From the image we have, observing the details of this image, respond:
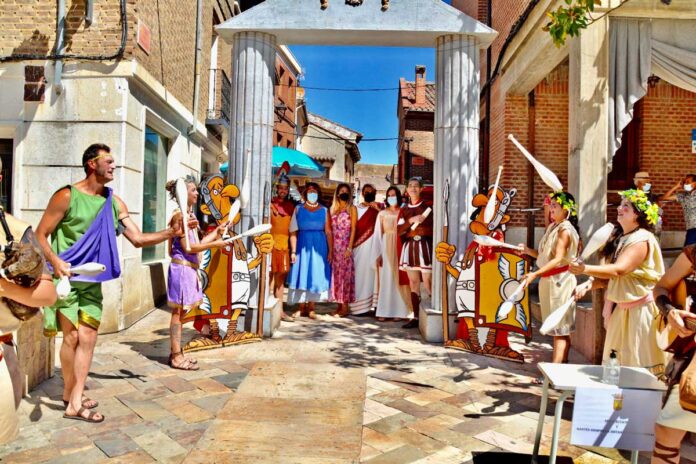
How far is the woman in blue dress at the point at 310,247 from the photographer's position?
7449mm

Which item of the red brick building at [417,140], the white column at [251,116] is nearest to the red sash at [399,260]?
the white column at [251,116]

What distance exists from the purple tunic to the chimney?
78.9 feet

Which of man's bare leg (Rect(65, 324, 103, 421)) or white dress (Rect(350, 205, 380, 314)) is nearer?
man's bare leg (Rect(65, 324, 103, 421))

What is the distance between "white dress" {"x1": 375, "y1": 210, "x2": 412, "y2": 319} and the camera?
7465 mm

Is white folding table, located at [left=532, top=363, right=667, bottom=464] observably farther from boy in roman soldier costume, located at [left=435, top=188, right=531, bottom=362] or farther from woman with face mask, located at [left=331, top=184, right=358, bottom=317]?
woman with face mask, located at [left=331, top=184, right=358, bottom=317]

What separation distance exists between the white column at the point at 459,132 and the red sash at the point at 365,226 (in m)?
1.80

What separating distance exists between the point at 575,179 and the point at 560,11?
85.8 inches

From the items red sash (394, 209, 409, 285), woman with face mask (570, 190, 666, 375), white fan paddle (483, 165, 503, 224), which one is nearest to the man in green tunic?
woman with face mask (570, 190, 666, 375)

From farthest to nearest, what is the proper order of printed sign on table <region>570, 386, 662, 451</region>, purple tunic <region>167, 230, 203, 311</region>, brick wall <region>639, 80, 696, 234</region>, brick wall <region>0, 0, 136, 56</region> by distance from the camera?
brick wall <region>639, 80, 696, 234</region> < brick wall <region>0, 0, 136, 56</region> < purple tunic <region>167, 230, 203, 311</region> < printed sign on table <region>570, 386, 662, 451</region>

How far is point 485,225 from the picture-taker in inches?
220

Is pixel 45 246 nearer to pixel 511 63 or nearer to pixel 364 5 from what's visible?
pixel 364 5

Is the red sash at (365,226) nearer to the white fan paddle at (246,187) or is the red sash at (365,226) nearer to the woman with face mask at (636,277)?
the white fan paddle at (246,187)

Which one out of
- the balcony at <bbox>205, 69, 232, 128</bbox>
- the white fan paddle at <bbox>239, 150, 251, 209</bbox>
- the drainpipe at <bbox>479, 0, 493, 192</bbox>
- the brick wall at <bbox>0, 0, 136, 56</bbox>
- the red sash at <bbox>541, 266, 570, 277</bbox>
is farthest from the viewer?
the balcony at <bbox>205, 69, 232, 128</bbox>

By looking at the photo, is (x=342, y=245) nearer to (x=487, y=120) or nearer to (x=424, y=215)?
(x=424, y=215)
